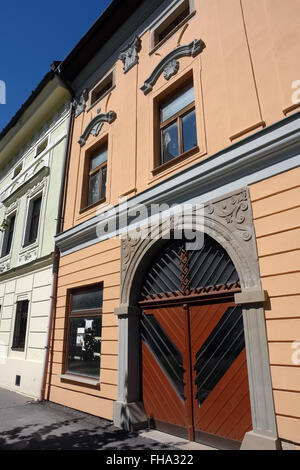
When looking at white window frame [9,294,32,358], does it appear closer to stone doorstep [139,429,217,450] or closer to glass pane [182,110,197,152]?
stone doorstep [139,429,217,450]

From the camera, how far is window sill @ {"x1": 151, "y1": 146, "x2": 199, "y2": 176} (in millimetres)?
5589

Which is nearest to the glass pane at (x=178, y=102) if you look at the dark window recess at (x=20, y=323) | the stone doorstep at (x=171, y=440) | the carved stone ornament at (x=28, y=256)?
the carved stone ornament at (x=28, y=256)

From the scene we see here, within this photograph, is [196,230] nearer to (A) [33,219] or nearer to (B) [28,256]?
(B) [28,256]

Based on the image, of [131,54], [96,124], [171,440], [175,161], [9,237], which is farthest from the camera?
[9,237]

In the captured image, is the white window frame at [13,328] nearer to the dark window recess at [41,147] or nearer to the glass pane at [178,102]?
the dark window recess at [41,147]

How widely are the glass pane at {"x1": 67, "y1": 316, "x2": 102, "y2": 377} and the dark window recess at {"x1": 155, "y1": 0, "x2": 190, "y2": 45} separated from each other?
7208 mm

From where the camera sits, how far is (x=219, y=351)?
4547 millimetres

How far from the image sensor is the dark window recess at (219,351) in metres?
4.38

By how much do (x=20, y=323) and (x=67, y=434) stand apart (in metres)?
5.98

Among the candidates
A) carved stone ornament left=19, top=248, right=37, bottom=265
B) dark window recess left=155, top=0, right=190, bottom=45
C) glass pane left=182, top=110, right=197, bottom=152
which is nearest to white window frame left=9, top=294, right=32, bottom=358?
carved stone ornament left=19, top=248, right=37, bottom=265

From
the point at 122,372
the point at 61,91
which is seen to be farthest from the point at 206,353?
the point at 61,91

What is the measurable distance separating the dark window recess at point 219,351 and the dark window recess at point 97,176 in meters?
4.71

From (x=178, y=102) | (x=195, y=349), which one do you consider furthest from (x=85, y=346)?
(x=178, y=102)
